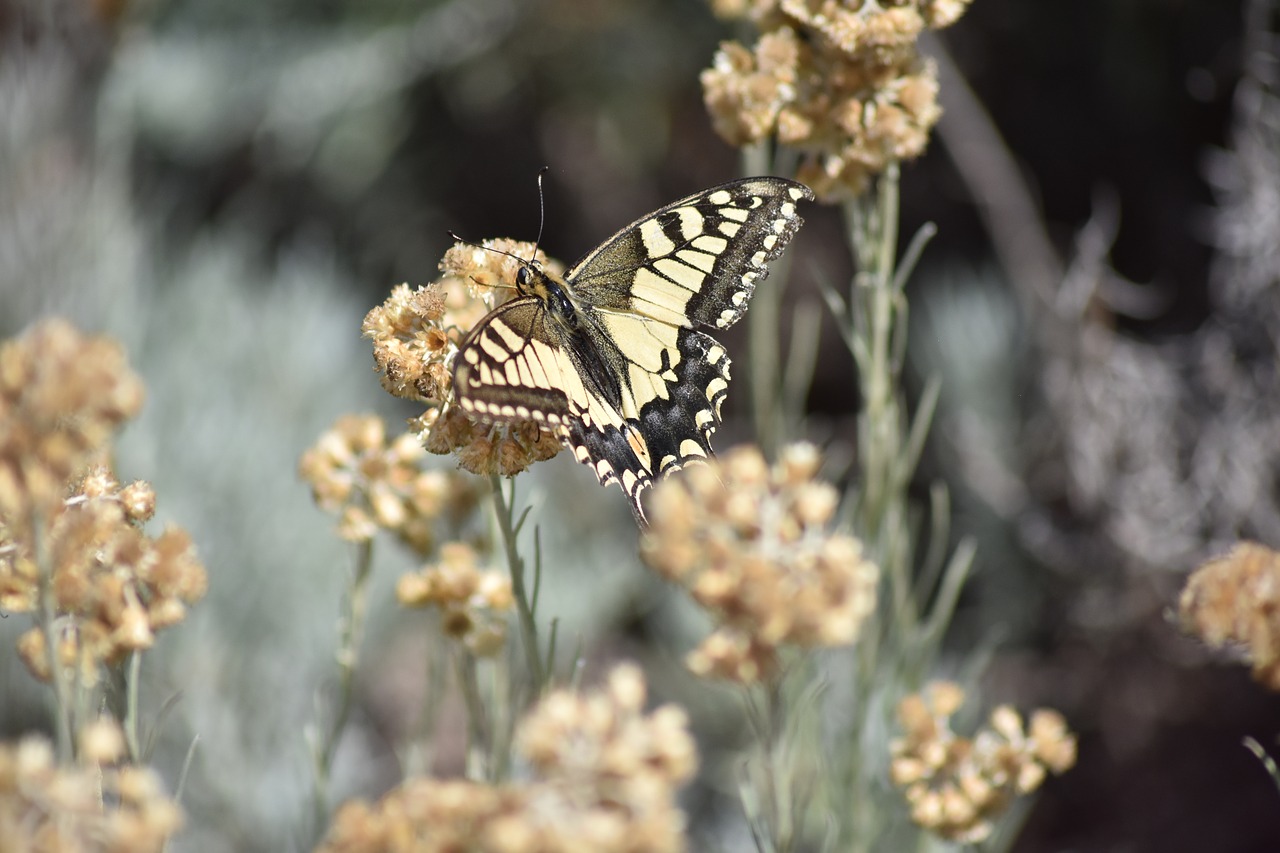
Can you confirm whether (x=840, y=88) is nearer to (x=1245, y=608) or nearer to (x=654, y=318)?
(x=654, y=318)

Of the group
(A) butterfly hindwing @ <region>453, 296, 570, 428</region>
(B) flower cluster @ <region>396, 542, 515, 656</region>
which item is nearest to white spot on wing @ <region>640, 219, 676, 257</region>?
(A) butterfly hindwing @ <region>453, 296, 570, 428</region>

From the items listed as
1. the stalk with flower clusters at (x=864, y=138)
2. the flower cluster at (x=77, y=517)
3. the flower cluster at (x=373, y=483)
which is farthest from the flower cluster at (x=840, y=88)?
the flower cluster at (x=77, y=517)

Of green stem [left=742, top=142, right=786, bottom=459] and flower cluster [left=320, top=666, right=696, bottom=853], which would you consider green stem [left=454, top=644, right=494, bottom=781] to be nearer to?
flower cluster [left=320, top=666, right=696, bottom=853]

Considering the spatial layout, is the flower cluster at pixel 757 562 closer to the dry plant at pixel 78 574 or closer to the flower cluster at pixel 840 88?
the dry plant at pixel 78 574

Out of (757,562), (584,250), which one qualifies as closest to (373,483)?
(757,562)

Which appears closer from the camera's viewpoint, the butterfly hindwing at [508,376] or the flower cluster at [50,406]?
the flower cluster at [50,406]
